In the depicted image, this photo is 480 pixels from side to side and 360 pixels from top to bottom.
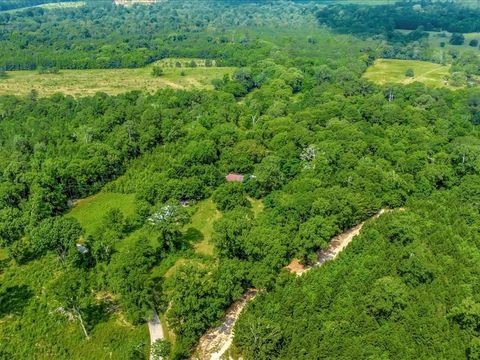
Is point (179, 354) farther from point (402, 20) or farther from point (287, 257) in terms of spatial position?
point (402, 20)

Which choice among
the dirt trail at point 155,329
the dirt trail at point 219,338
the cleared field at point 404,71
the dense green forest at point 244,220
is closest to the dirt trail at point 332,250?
the dense green forest at point 244,220

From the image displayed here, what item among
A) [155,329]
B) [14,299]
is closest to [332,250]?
[155,329]

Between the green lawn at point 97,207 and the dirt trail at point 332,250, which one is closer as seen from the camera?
the dirt trail at point 332,250

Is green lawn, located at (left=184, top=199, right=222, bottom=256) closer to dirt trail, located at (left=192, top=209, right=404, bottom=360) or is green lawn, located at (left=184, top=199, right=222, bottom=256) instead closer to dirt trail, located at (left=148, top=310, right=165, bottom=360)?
dirt trail, located at (left=192, top=209, right=404, bottom=360)

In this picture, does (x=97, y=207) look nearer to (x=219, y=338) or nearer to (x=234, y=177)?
(x=234, y=177)

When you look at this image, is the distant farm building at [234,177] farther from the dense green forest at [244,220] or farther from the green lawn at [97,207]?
the green lawn at [97,207]
